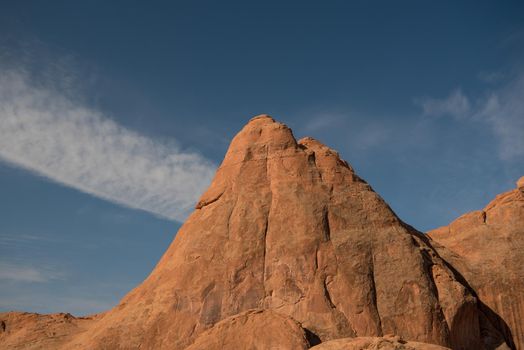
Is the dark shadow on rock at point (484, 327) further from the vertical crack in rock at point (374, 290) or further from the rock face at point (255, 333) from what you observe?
the rock face at point (255, 333)

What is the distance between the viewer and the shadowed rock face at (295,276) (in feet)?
75.8

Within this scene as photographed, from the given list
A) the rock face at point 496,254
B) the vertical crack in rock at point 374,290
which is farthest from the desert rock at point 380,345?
the rock face at point 496,254

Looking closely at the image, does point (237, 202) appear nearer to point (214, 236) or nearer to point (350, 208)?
point (214, 236)

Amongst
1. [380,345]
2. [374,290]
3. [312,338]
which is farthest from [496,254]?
[380,345]

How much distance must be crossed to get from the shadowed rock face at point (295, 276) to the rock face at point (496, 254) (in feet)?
2.91

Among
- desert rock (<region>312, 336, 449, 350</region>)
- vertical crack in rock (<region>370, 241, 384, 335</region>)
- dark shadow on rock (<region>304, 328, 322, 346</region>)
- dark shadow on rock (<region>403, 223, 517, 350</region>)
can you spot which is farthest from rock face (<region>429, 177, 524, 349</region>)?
desert rock (<region>312, 336, 449, 350</region>)

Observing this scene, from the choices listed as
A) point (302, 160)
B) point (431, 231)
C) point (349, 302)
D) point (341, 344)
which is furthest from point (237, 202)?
point (431, 231)

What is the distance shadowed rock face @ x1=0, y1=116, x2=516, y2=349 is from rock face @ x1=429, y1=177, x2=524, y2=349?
0.89 m

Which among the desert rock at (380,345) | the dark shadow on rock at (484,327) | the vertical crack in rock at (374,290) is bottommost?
the desert rock at (380,345)

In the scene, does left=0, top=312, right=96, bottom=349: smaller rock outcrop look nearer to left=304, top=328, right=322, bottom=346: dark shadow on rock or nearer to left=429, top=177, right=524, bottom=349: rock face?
left=304, top=328, right=322, bottom=346: dark shadow on rock

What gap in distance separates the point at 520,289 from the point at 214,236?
16.2 m

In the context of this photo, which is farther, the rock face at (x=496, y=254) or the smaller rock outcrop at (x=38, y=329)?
the rock face at (x=496, y=254)

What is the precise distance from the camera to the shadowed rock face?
75.8 ft

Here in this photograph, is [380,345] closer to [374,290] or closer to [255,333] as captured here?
[255,333]
